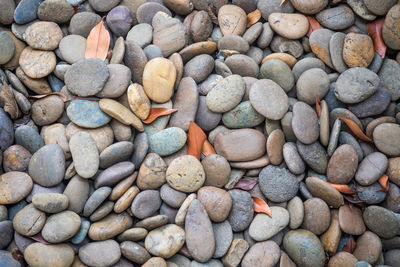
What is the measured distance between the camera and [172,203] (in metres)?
1.60

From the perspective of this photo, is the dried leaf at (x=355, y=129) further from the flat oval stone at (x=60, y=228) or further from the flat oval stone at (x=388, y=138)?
the flat oval stone at (x=60, y=228)

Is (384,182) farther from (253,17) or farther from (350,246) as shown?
(253,17)

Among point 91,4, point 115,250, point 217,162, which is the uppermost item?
point 91,4

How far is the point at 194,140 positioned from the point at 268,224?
1.55ft

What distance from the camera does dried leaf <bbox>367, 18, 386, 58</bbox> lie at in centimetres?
184

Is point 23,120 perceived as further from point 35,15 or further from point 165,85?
point 165,85

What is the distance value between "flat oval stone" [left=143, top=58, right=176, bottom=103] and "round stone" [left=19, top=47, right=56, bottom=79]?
0.43m

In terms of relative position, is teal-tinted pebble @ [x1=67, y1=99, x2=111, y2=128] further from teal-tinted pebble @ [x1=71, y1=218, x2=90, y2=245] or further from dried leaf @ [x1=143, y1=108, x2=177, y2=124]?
teal-tinted pebble @ [x1=71, y1=218, x2=90, y2=245]

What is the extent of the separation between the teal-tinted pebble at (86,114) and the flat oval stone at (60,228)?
0.39 metres

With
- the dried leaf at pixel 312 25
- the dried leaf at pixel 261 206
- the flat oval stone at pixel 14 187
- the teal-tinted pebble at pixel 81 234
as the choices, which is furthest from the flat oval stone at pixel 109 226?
the dried leaf at pixel 312 25

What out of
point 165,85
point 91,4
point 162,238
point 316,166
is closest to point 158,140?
point 165,85

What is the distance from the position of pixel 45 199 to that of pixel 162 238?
471mm

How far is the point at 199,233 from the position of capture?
60.4 inches

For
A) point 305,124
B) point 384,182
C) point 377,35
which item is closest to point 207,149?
point 305,124
